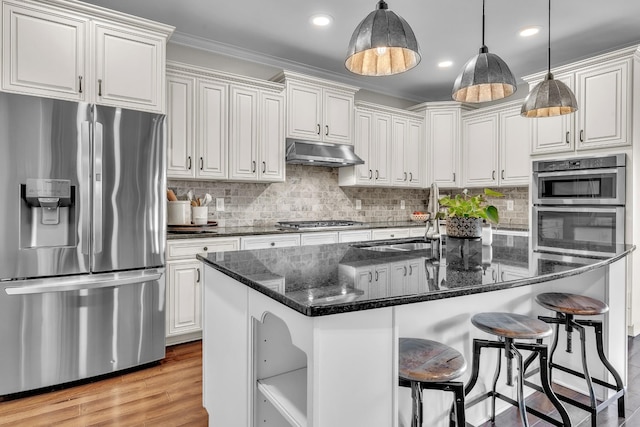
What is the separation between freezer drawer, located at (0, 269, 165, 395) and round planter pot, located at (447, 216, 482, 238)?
2.01 metres

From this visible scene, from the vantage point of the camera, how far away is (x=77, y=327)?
2.36m

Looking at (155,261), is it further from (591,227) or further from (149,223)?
(591,227)

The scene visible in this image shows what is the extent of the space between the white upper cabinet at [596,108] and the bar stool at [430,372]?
312 centimetres

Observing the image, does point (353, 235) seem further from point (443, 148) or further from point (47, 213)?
point (47, 213)

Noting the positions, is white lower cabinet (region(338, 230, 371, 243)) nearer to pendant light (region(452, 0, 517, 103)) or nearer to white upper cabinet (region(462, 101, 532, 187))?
white upper cabinet (region(462, 101, 532, 187))

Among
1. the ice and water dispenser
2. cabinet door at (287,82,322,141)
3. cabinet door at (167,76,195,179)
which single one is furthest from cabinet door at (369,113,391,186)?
the ice and water dispenser

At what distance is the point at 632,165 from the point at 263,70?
3.58 metres

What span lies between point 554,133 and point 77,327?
14.4ft

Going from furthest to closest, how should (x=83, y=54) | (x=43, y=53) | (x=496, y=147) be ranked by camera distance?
1. (x=496, y=147)
2. (x=83, y=54)
3. (x=43, y=53)

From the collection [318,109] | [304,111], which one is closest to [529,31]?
[318,109]

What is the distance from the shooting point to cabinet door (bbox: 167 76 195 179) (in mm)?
3164

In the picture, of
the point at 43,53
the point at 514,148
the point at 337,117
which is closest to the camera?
the point at 43,53

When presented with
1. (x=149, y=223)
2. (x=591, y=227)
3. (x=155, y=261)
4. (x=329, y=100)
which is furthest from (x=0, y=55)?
(x=591, y=227)

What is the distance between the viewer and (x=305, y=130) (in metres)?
3.91
